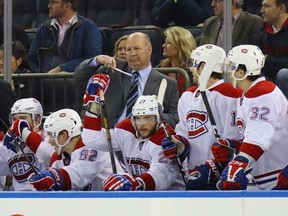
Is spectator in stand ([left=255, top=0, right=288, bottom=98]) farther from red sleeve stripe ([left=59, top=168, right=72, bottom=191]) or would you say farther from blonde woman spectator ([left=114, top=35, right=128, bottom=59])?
red sleeve stripe ([left=59, top=168, right=72, bottom=191])

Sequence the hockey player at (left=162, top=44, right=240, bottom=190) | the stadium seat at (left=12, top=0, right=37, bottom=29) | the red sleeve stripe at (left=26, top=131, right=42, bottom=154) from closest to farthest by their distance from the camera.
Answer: the hockey player at (left=162, top=44, right=240, bottom=190) → the red sleeve stripe at (left=26, top=131, right=42, bottom=154) → the stadium seat at (left=12, top=0, right=37, bottom=29)

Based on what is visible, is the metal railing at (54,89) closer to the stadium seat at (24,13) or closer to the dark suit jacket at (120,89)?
the dark suit jacket at (120,89)

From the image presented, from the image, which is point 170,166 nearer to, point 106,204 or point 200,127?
point 200,127

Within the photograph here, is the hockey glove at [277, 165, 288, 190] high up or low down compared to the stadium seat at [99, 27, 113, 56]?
down

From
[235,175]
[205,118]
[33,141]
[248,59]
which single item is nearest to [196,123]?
[205,118]

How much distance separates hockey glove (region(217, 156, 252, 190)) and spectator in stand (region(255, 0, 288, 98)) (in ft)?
3.48

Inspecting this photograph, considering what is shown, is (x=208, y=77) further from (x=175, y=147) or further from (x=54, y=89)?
(x=54, y=89)

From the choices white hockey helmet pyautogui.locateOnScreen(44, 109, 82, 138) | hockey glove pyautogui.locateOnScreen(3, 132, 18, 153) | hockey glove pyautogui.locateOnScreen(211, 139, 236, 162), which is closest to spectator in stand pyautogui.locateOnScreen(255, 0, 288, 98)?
hockey glove pyautogui.locateOnScreen(211, 139, 236, 162)

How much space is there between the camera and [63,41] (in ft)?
27.5

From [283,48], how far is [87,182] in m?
1.44

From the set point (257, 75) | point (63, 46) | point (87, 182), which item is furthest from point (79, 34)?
point (257, 75)

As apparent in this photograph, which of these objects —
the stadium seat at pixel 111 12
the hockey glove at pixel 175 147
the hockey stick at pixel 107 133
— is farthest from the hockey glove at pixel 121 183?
the stadium seat at pixel 111 12

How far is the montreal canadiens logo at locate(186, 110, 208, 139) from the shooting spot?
6996mm

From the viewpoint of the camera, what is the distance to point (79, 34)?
835cm
